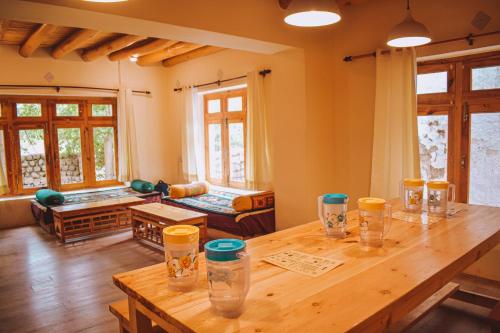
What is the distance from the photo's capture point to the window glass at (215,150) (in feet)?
20.4

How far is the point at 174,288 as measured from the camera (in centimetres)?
123

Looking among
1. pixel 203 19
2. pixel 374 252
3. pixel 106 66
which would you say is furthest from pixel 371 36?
pixel 106 66

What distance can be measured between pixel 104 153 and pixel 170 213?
298cm

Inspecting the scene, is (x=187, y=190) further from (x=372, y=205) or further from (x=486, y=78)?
(x=372, y=205)

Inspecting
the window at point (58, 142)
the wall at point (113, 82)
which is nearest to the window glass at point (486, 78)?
the wall at point (113, 82)

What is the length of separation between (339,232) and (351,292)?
0.60 metres

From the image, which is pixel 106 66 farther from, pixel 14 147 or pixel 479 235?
pixel 479 235

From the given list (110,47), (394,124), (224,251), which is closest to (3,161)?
(110,47)

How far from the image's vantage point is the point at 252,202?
4410 millimetres

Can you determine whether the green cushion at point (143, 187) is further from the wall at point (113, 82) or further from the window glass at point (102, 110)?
the window glass at point (102, 110)

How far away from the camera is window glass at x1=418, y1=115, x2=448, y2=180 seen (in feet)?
11.9

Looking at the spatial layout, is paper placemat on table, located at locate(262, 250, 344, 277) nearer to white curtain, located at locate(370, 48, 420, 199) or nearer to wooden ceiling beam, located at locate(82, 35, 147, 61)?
white curtain, located at locate(370, 48, 420, 199)

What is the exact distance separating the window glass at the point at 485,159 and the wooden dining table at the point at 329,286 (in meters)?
1.77

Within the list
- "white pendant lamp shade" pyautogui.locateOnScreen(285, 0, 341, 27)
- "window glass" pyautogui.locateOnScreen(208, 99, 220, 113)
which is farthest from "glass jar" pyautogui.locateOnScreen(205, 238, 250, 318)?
"window glass" pyautogui.locateOnScreen(208, 99, 220, 113)
